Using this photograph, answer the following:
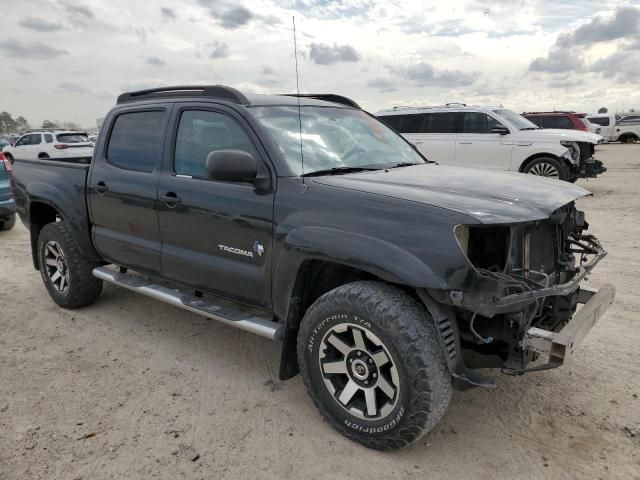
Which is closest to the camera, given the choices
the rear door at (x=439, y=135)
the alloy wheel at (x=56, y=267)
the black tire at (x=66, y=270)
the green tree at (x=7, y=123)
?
the black tire at (x=66, y=270)

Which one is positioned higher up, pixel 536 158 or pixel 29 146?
pixel 29 146

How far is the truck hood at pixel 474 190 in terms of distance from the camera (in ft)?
8.48

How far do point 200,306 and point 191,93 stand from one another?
1.54 m

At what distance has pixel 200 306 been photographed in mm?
3641

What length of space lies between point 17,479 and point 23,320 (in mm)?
2489

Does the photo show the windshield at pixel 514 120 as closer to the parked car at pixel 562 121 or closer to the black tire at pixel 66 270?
the parked car at pixel 562 121

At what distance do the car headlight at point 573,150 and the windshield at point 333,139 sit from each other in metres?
7.97

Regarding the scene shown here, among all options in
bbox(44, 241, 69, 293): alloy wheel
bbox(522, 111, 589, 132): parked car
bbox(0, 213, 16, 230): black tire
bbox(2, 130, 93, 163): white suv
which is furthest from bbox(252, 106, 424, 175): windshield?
bbox(2, 130, 93, 163): white suv

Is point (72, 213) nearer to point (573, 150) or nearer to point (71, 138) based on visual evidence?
point (573, 150)

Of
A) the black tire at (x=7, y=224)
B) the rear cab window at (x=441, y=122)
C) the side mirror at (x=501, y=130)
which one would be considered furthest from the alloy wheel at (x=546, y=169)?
the black tire at (x=7, y=224)

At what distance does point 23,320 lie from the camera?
480cm

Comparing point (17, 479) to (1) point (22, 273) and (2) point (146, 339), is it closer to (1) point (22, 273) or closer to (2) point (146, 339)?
(2) point (146, 339)

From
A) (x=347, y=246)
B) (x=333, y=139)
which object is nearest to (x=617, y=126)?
(x=333, y=139)

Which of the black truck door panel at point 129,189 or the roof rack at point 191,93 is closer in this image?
the roof rack at point 191,93
